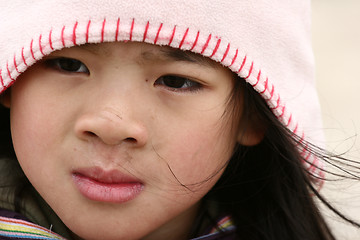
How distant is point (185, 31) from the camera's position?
3.22 feet

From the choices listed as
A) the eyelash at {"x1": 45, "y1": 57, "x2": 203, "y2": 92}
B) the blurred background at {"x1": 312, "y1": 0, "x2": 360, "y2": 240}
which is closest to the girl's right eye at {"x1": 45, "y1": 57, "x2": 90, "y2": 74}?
the eyelash at {"x1": 45, "y1": 57, "x2": 203, "y2": 92}

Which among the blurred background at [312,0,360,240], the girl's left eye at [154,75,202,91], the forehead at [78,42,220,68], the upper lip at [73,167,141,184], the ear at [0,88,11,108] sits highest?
the blurred background at [312,0,360,240]

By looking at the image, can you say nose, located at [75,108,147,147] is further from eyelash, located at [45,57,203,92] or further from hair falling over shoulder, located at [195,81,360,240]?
hair falling over shoulder, located at [195,81,360,240]

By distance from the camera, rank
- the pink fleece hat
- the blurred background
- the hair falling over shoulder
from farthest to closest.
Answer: the blurred background
the hair falling over shoulder
the pink fleece hat

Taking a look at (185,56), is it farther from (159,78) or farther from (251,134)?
(251,134)

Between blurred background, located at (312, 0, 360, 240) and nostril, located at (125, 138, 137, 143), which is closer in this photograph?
nostril, located at (125, 138, 137, 143)

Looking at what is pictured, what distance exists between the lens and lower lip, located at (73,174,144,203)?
A: 1.04 metres

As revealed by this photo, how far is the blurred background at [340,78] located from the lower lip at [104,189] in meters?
0.80

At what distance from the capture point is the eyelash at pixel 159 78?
3.42ft

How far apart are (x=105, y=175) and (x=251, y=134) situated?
1.26 ft

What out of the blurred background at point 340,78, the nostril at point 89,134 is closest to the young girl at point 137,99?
the nostril at point 89,134

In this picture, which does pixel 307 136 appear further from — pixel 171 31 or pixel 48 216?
pixel 48 216

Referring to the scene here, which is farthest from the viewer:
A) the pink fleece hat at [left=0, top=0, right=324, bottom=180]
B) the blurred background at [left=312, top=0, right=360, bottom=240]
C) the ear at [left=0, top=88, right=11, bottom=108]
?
the blurred background at [left=312, top=0, right=360, bottom=240]

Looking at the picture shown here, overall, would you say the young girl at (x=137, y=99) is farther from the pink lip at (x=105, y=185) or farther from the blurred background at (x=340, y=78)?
the blurred background at (x=340, y=78)
